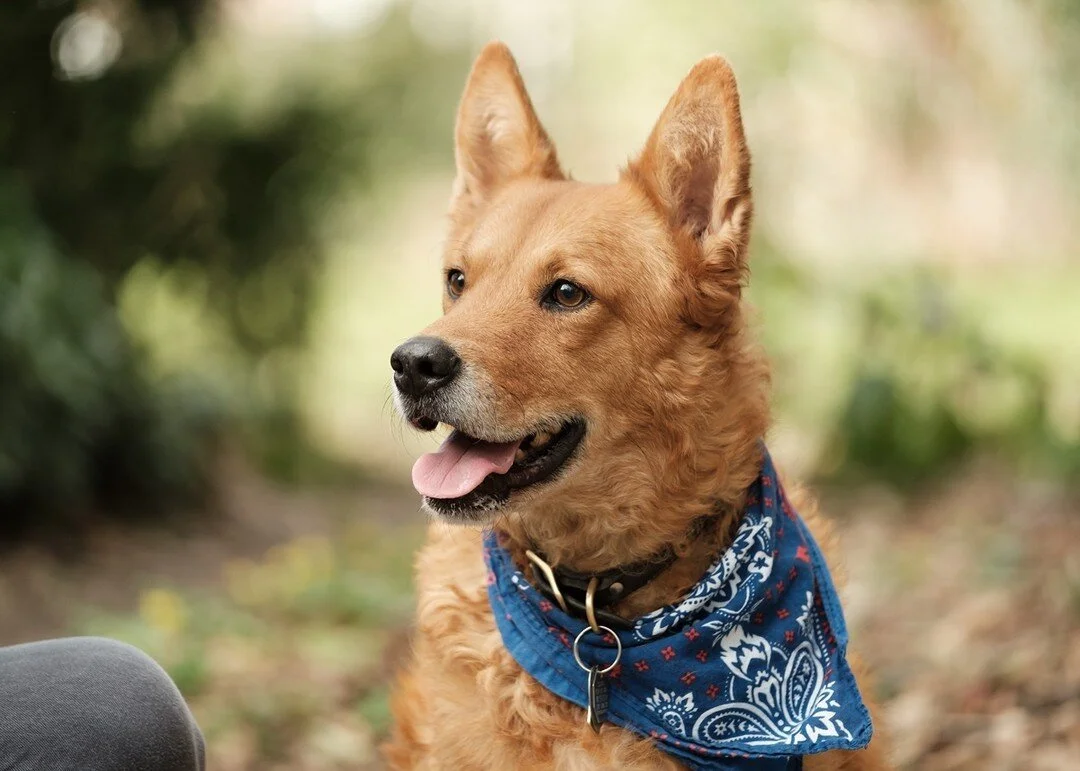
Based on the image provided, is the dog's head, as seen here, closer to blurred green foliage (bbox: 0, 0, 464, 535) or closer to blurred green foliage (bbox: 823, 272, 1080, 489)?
blurred green foliage (bbox: 0, 0, 464, 535)

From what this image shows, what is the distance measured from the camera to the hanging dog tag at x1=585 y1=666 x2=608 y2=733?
8.57 feet

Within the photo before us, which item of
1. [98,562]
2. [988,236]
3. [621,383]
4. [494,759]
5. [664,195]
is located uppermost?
[664,195]

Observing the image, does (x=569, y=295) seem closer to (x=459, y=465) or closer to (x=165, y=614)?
(x=459, y=465)

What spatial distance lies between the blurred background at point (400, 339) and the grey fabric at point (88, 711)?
1718mm

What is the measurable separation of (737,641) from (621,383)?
28.0 inches

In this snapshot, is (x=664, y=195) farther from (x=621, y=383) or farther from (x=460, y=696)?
(x=460, y=696)

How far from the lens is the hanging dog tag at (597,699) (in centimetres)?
261

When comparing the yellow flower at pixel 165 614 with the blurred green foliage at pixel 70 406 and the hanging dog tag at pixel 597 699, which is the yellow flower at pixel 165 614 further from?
the hanging dog tag at pixel 597 699

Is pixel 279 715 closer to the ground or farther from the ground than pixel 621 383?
closer to the ground

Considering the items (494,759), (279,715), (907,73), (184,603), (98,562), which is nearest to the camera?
(494,759)

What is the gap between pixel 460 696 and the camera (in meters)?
2.78

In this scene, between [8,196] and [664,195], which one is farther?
[8,196]

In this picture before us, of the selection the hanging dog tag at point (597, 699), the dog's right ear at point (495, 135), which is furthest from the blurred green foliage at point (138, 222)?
the hanging dog tag at point (597, 699)

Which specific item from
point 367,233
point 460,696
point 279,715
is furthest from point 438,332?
point 367,233
